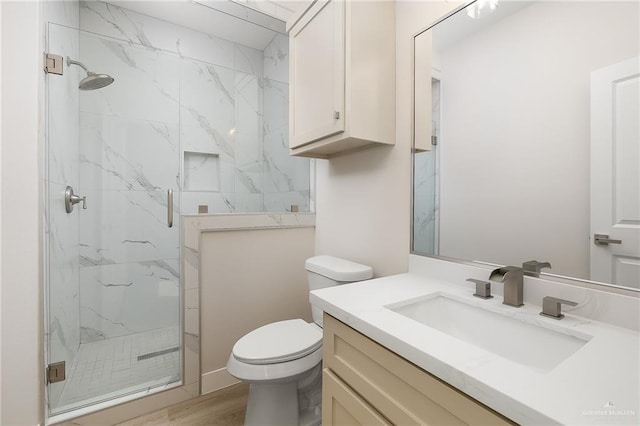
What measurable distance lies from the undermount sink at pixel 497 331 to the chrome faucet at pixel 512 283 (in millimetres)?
67

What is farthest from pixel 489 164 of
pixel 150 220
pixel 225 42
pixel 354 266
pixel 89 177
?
pixel 89 177

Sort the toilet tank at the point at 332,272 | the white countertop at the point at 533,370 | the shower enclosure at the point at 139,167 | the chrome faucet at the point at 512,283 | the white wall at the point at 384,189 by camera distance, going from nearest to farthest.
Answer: the white countertop at the point at 533,370
the chrome faucet at the point at 512,283
the white wall at the point at 384,189
the toilet tank at the point at 332,272
the shower enclosure at the point at 139,167

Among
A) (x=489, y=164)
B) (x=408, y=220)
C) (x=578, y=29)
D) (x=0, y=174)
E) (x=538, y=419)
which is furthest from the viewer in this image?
(x=408, y=220)

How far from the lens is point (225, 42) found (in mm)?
2145

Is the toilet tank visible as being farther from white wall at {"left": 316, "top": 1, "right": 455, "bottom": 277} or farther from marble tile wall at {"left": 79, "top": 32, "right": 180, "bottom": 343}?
marble tile wall at {"left": 79, "top": 32, "right": 180, "bottom": 343}

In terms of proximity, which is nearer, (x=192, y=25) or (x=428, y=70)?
(x=428, y=70)

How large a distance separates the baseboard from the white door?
182 centimetres

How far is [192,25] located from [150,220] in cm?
148

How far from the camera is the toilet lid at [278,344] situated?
119cm

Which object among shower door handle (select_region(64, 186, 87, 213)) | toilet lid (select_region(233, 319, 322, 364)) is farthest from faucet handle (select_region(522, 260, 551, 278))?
shower door handle (select_region(64, 186, 87, 213))

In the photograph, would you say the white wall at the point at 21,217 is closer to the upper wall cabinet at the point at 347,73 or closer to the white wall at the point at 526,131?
the upper wall cabinet at the point at 347,73

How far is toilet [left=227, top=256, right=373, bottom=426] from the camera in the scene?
117cm

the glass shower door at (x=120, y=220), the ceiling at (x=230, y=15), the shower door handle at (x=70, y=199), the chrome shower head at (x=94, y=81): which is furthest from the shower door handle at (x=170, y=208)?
the ceiling at (x=230, y=15)

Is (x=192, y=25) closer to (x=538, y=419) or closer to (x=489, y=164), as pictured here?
(x=489, y=164)
